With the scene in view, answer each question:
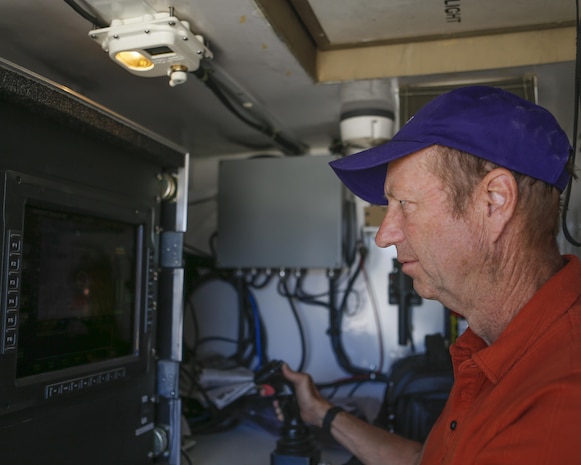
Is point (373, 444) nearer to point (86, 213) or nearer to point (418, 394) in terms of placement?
point (418, 394)

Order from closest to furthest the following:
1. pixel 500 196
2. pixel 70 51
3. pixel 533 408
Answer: pixel 533 408 → pixel 500 196 → pixel 70 51

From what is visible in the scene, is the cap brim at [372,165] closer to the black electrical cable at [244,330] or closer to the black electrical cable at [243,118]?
the black electrical cable at [243,118]

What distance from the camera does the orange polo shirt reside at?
67cm

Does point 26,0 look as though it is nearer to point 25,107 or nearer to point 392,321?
point 25,107

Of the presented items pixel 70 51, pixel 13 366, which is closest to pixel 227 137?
pixel 70 51

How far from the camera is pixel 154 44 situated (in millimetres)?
1092

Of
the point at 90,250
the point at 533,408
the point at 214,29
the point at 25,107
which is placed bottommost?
the point at 533,408

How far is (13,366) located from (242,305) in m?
1.23

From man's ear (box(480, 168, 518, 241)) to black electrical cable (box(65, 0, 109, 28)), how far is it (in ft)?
2.54

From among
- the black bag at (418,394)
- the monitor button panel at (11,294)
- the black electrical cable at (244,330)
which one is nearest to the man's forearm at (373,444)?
the black bag at (418,394)

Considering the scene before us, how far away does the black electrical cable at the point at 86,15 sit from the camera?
3.46ft

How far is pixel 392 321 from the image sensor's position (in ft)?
6.61

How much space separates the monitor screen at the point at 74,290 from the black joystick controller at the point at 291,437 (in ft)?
1.38

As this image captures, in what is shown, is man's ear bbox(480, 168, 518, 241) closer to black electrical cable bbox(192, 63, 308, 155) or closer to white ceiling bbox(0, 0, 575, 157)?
white ceiling bbox(0, 0, 575, 157)
